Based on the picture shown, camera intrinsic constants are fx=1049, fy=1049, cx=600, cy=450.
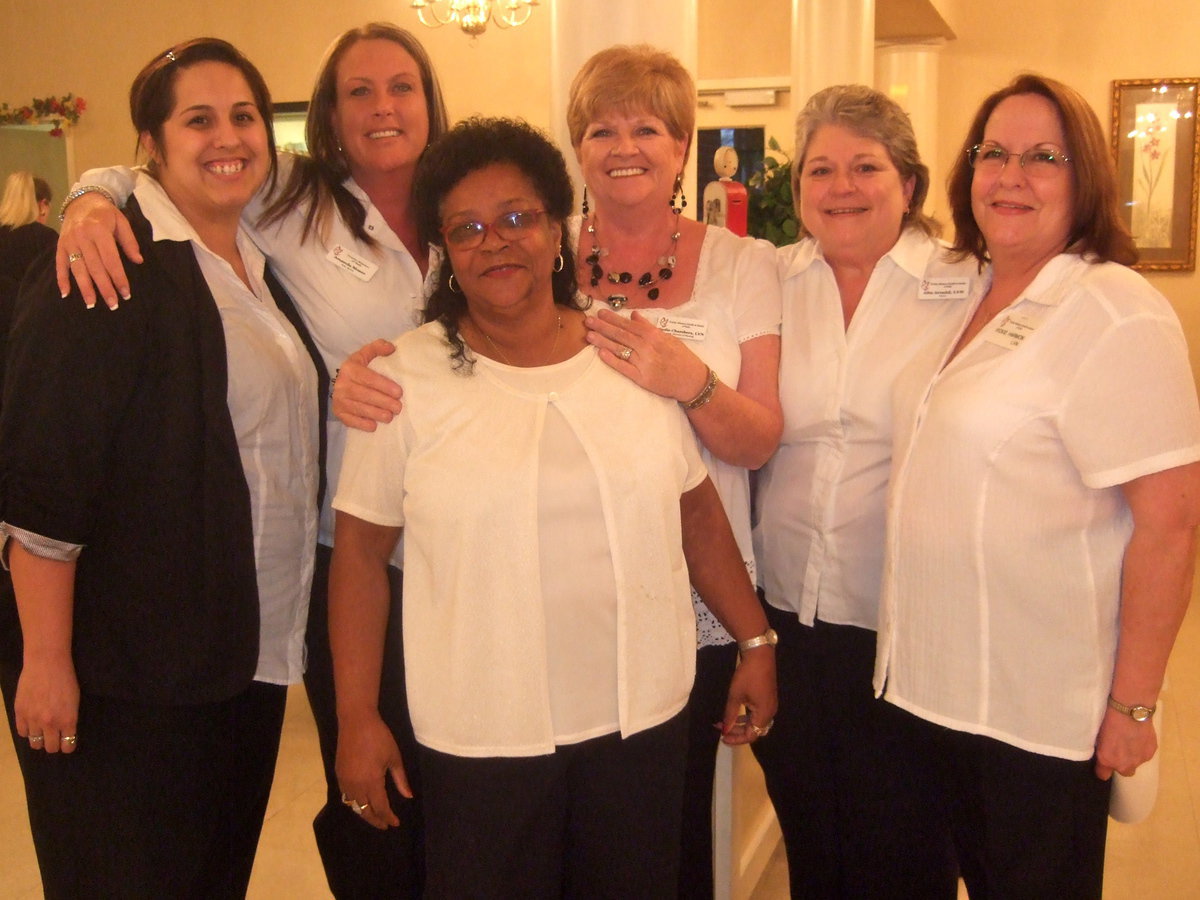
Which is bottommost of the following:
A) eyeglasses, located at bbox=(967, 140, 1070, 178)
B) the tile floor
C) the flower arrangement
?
the tile floor

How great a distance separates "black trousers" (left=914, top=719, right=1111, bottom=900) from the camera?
1758mm

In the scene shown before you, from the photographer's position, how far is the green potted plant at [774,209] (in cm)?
419

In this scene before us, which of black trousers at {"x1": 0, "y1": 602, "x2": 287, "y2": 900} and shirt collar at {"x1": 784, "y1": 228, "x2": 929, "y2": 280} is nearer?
black trousers at {"x1": 0, "y1": 602, "x2": 287, "y2": 900}

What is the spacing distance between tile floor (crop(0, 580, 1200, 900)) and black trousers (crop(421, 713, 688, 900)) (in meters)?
1.43

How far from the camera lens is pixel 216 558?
5.70 feet

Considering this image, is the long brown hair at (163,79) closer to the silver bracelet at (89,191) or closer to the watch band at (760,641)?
the silver bracelet at (89,191)

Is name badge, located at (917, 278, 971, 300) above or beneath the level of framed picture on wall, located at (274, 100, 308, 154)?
beneath

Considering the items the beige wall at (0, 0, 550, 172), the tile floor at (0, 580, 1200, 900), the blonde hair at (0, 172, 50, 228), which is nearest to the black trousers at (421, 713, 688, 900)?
the tile floor at (0, 580, 1200, 900)

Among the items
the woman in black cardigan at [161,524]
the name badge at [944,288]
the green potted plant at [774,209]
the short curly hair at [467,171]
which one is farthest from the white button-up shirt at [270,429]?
the green potted plant at [774,209]

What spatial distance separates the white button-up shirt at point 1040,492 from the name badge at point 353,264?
1087 mm

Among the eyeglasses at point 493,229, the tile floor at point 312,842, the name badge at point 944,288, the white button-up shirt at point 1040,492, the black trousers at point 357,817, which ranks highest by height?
the eyeglasses at point 493,229

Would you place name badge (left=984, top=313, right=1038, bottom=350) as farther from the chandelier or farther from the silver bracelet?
the chandelier

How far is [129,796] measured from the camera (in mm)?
1719

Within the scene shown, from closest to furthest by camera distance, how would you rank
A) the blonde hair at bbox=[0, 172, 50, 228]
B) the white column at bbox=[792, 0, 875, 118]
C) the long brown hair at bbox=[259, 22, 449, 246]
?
1. the long brown hair at bbox=[259, 22, 449, 246]
2. the blonde hair at bbox=[0, 172, 50, 228]
3. the white column at bbox=[792, 0, 875, 118]
